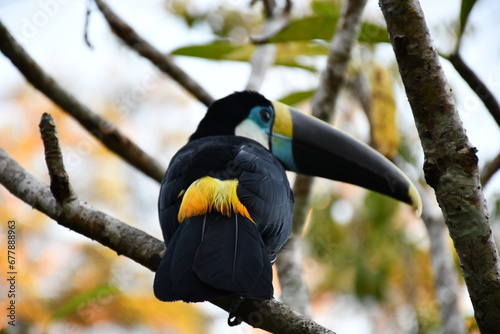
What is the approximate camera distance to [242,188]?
248cm

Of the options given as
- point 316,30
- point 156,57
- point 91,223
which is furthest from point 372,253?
point 91,223

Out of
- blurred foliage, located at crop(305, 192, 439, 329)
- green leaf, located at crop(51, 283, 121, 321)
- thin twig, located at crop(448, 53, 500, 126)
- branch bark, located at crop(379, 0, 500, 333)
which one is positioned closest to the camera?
branch bark, located at crop(379, 0, 500, 333)

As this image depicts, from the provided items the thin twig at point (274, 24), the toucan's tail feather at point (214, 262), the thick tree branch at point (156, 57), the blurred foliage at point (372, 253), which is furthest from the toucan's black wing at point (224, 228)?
the blurred foliage at point (372, 253)

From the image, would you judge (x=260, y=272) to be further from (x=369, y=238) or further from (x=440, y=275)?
(x=369, y=238)

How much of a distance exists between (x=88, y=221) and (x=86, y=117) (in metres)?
0.86

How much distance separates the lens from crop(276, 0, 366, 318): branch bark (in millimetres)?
3291

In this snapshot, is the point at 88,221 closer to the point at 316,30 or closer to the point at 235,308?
the point at 235,308

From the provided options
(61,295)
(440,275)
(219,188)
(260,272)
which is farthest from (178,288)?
(61,295)

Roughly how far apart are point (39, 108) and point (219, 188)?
7279 millimetres

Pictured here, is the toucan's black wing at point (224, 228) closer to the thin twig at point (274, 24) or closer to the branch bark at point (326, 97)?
the branch bark at point (326, 97)

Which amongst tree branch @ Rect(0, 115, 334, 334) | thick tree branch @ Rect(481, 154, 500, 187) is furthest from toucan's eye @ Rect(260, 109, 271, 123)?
tree branch @ Rect(0, 115, 334, 334)

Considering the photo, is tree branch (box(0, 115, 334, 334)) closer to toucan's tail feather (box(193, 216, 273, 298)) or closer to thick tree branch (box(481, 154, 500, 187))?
toucan's tail feather (box(193, 216, 273, 298))

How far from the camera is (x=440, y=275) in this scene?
3477mm

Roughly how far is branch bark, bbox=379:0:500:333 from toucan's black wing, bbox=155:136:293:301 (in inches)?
24.0
